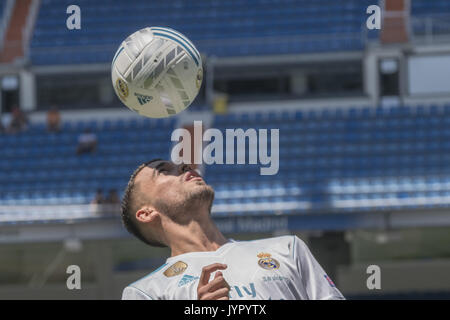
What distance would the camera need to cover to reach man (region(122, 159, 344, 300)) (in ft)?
10.1

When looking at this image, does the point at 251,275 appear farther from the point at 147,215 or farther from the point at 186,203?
the point at 147,215

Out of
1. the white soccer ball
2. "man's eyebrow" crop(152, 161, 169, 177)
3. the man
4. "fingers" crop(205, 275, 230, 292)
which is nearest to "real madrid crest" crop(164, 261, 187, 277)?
the man

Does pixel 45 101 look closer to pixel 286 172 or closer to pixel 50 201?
pixel 50 201

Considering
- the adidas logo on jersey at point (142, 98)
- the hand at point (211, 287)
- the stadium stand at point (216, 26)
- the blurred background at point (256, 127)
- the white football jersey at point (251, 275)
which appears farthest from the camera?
the stadium stand at point (216, 26)

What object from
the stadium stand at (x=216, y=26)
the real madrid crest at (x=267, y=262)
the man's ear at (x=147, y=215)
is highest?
the stadium stand at (x=216, y=26)

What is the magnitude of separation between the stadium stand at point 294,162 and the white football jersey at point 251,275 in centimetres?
614

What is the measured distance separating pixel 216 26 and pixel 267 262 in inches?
395

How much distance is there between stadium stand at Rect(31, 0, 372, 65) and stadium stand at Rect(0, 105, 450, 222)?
1.43 meters

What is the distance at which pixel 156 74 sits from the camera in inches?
152

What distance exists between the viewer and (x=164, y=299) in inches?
119

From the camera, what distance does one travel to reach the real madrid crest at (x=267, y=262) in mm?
3145

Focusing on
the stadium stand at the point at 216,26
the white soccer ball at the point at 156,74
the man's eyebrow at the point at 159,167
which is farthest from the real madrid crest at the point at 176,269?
the stadium stand at the point at 216,26

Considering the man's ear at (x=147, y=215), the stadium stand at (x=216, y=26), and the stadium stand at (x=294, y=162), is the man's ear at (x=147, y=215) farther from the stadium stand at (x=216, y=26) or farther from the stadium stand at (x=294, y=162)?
the stadium stand at (x=216, y=26)
